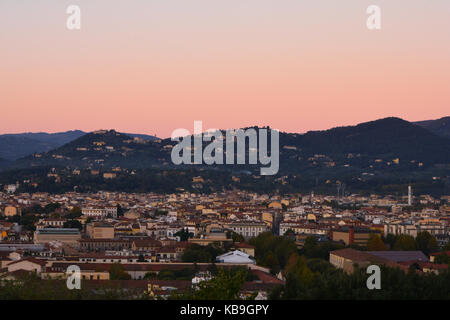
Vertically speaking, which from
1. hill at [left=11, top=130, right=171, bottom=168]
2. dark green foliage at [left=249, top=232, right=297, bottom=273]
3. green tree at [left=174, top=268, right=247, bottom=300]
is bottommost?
dark green foliage at [left=249, top=232, right=297, bottom=273]

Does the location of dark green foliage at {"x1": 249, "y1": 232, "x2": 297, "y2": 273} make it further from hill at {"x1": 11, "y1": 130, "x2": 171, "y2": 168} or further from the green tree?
hill at {"x1": 11, "y1": 130, "x2": 171, "y2": 168}

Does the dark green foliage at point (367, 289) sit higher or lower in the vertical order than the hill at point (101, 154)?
lower

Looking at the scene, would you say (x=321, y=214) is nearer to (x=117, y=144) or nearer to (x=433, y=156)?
(x=433, y=156)

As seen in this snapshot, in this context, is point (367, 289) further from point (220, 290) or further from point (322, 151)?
point (322, 151)

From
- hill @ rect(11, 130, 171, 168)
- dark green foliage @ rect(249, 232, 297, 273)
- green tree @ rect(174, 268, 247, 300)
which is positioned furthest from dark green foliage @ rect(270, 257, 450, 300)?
hill @ rect(11, 130, 171, 168)

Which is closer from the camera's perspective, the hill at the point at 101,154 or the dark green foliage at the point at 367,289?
the dark green foliage at the point at 367,289

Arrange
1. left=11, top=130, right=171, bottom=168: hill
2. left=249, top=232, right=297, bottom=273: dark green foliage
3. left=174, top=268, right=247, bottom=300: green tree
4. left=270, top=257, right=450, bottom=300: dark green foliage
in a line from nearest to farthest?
left=174, top=268, right=247, bottom=300: green tree
left=270, top=257, right=450, bottom=300: dark green foliage
left=249, top=232, right=297, bottom=273: dark green foliage
left=11, top=130, right=171, bottom=168: hill

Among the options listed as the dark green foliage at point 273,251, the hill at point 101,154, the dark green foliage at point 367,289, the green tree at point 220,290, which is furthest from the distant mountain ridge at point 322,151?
the green tree at point 220,290

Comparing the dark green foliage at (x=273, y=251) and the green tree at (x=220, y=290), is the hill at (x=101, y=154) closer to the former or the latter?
the dark green foliage at (x=273, y=251)

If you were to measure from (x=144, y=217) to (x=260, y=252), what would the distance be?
24865 mm

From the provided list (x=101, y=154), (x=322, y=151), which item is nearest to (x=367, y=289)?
(x=101, y=154)
